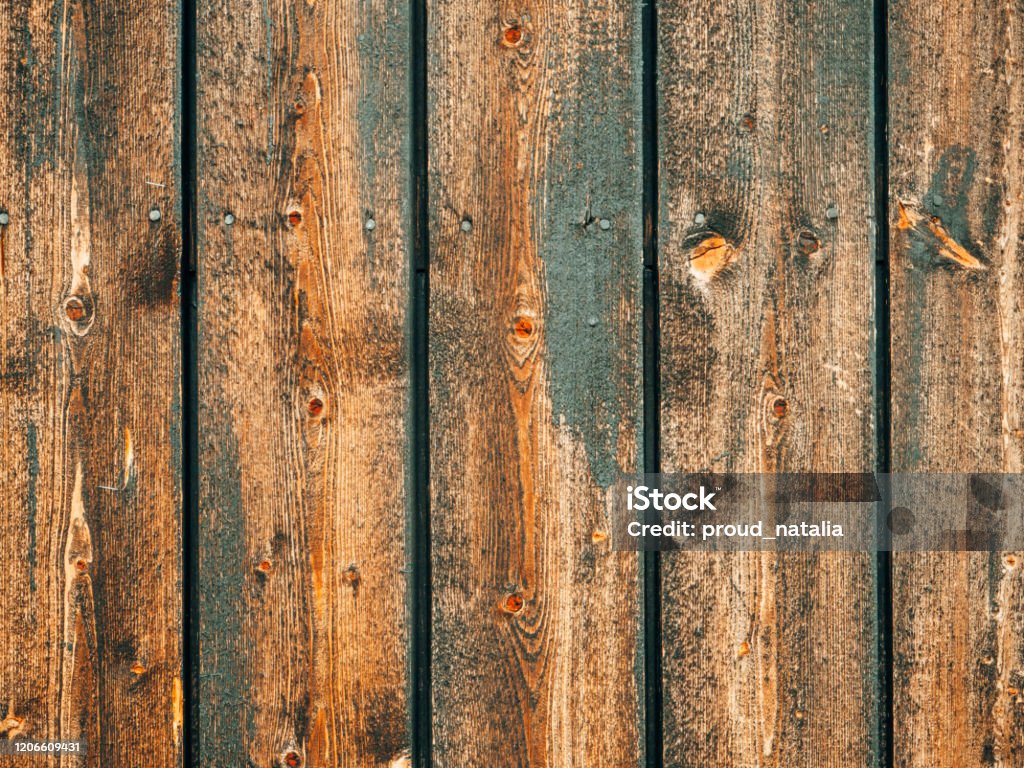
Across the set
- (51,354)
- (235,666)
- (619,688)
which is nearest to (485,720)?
(619,688)

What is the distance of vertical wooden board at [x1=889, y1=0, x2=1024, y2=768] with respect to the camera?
0.91 m

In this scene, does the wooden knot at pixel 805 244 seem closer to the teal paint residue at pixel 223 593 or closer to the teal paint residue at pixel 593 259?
the teal paint residue at pixel 593 259

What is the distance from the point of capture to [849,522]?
0.91 m

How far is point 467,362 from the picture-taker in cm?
91

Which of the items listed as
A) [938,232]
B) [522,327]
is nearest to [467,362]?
[522,327]

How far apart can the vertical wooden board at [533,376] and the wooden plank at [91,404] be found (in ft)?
0.96

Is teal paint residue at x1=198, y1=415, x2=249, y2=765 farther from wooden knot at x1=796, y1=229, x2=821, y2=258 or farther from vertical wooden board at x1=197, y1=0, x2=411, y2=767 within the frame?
wooden knot at x1=796, y1=229, x2=821, y2=258

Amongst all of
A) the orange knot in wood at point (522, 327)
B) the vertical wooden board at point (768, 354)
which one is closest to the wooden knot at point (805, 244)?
the vertical wooden board at point (768, 354)

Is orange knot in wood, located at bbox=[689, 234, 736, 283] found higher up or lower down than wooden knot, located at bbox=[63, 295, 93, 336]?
higher up

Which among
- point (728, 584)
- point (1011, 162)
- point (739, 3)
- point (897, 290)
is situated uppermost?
point (739, 3)

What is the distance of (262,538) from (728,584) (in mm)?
500

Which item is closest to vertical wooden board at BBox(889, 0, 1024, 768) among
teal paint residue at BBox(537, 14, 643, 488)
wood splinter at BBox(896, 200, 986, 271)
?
wood splinter at BBox(896, 200, 986, 271)

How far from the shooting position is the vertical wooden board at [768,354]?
91cm

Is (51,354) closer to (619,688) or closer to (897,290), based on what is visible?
(619,688)
